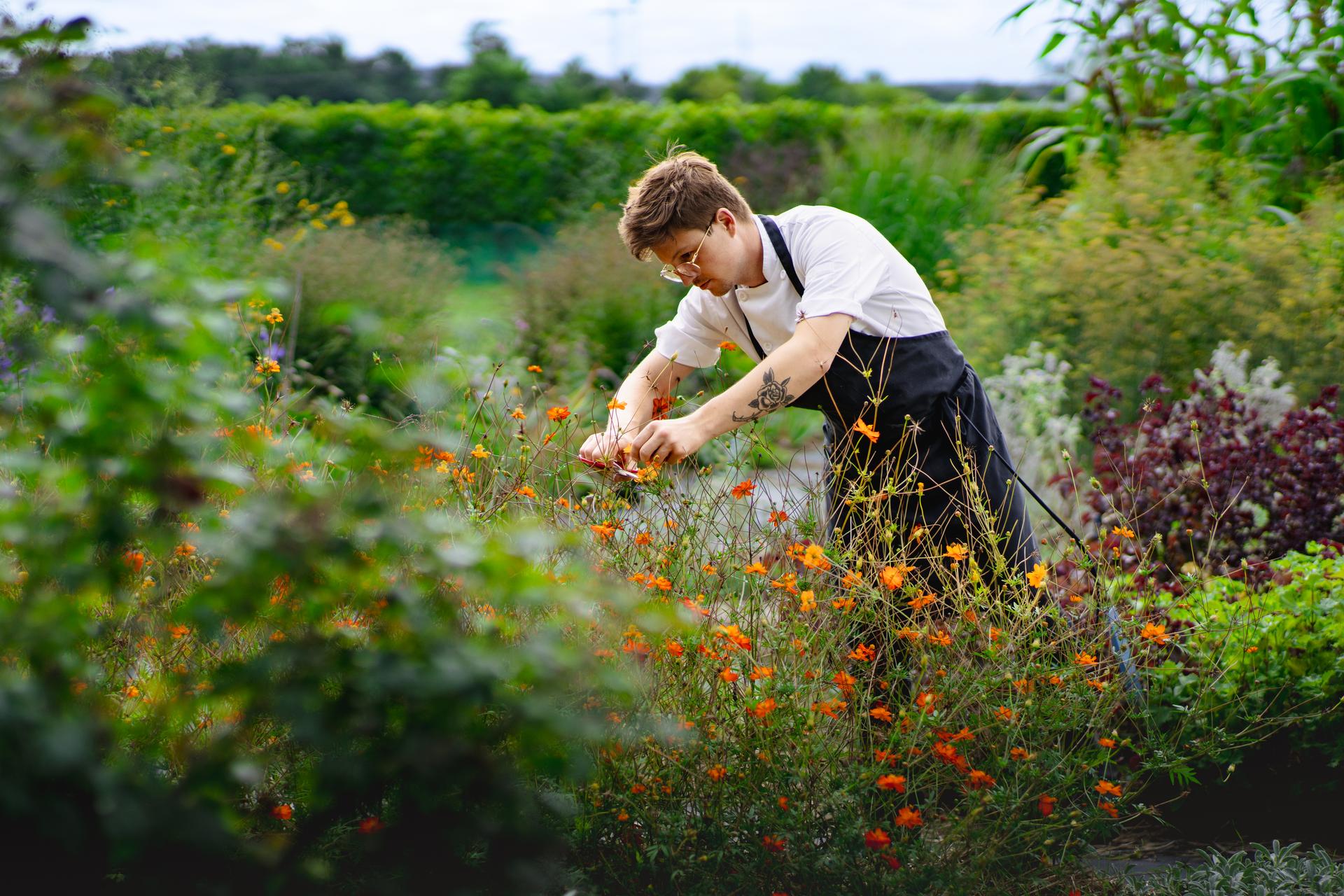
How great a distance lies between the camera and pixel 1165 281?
17.6 feet

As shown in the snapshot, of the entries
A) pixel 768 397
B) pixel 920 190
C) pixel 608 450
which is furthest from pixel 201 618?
pixel 920 190

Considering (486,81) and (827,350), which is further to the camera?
(486,81)

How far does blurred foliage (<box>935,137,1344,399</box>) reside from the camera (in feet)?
16.8

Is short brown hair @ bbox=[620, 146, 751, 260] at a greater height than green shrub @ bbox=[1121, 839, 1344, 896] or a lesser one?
greater

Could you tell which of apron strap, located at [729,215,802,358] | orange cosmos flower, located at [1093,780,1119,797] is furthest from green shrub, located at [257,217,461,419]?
orange cosmos flower, located at [1093,780,1119,797]

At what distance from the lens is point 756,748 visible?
2062 mm

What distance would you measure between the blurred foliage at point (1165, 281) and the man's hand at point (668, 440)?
3.69 metres

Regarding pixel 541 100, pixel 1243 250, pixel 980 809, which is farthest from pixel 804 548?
pixel 541 100

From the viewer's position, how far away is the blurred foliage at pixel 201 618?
1.07 metres

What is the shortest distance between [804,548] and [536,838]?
3.63 ft

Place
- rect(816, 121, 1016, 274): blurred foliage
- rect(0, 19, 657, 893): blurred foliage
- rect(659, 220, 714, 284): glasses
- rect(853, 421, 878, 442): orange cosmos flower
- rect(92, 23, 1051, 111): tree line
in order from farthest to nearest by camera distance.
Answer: rect(92, 23, 1051, 111): tree line < rect(816, 121, 1016, 274): blurred foliage < rect(659, 220, 714, 284): glasses < rect(853, 421, 878, 442): orange cosmos flower < rect(0, 19, 657, 893): blurred foliage

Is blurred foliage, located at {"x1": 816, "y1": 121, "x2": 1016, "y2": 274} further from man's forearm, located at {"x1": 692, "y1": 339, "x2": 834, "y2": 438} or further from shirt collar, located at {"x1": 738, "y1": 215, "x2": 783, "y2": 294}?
man's forearm, located at {"x1": 692, "y1": 339, "x2": 834, "y2": 438}

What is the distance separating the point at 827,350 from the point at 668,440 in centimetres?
42

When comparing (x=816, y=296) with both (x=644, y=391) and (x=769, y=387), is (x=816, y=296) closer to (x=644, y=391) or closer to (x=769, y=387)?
(x=769, y=387)
